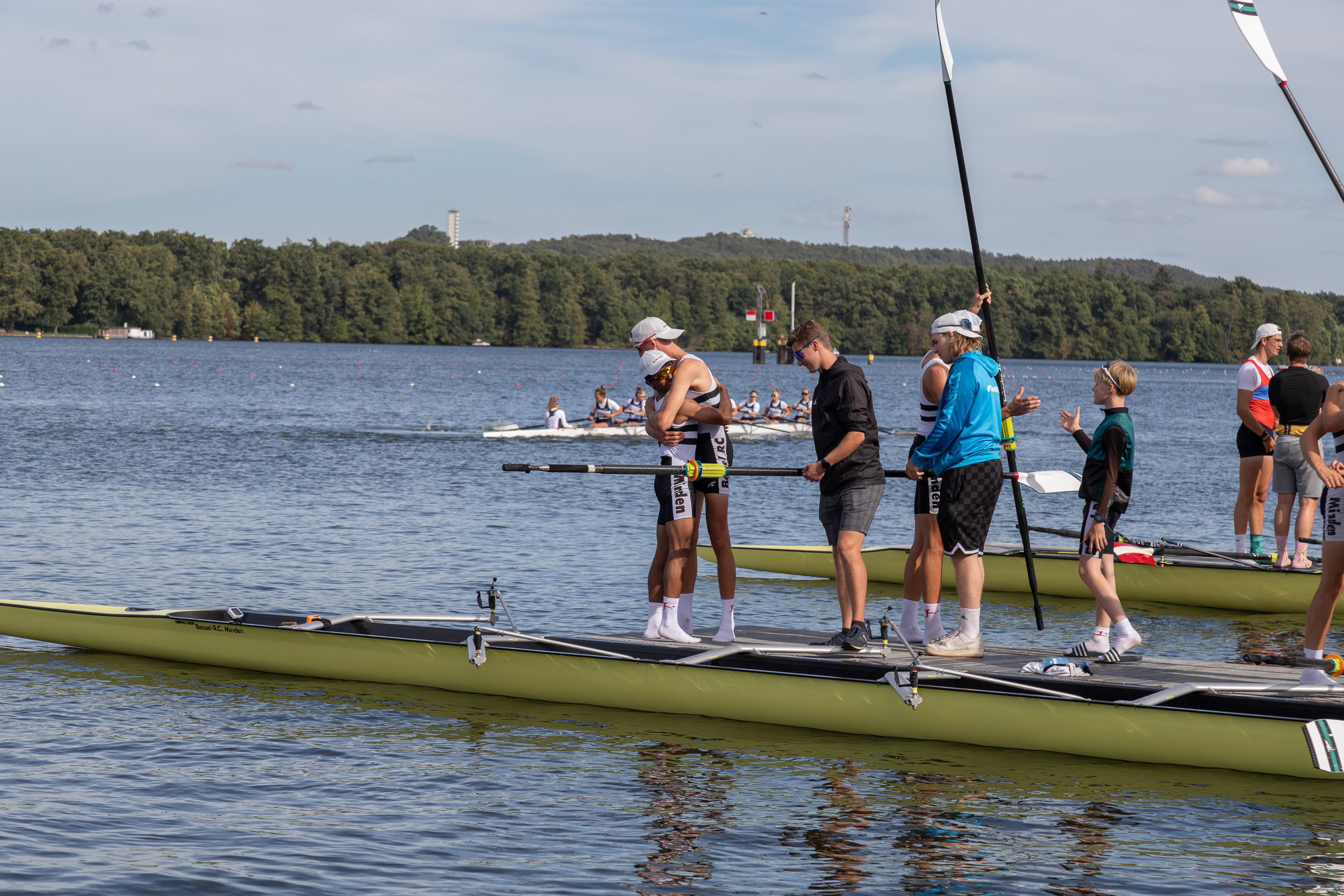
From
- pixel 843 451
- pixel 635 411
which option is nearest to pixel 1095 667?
pixel 843 451

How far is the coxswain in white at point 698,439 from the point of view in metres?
9.24

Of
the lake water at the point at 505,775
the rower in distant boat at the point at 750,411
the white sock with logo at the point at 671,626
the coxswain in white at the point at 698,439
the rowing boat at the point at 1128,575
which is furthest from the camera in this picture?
the rower in distant boat at the point at 750,411

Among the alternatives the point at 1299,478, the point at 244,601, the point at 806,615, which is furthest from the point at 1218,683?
the point at 244,601

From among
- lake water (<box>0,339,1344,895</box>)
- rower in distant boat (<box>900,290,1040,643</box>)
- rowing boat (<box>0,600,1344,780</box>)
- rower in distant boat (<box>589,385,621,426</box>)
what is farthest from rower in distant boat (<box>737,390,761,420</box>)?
rower in distant boat (<box>900,290,1040,643</box>)

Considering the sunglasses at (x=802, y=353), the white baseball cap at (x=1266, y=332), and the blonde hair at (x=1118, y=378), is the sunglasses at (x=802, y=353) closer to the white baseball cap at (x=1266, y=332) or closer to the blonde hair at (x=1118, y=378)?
the blonde hair at (x=1118, y=378)

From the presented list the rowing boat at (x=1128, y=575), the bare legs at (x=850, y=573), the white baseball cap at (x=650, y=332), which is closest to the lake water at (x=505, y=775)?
the rowing boat at (x=1128, y=575)

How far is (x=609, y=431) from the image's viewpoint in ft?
115

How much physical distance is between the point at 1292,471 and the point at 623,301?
164 meters

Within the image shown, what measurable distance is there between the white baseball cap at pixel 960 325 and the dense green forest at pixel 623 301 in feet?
502

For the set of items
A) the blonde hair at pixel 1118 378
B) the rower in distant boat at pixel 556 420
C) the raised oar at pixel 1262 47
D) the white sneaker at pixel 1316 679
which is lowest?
the white sneaker at pixel 1316 679

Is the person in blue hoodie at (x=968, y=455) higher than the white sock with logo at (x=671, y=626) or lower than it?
higher

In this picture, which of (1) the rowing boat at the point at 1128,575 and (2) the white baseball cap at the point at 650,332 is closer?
(2) the white baseball cap at the point at 650,332

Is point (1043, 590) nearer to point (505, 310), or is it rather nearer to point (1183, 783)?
point (1183, 783)

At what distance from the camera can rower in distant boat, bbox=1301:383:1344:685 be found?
8.38 metres
